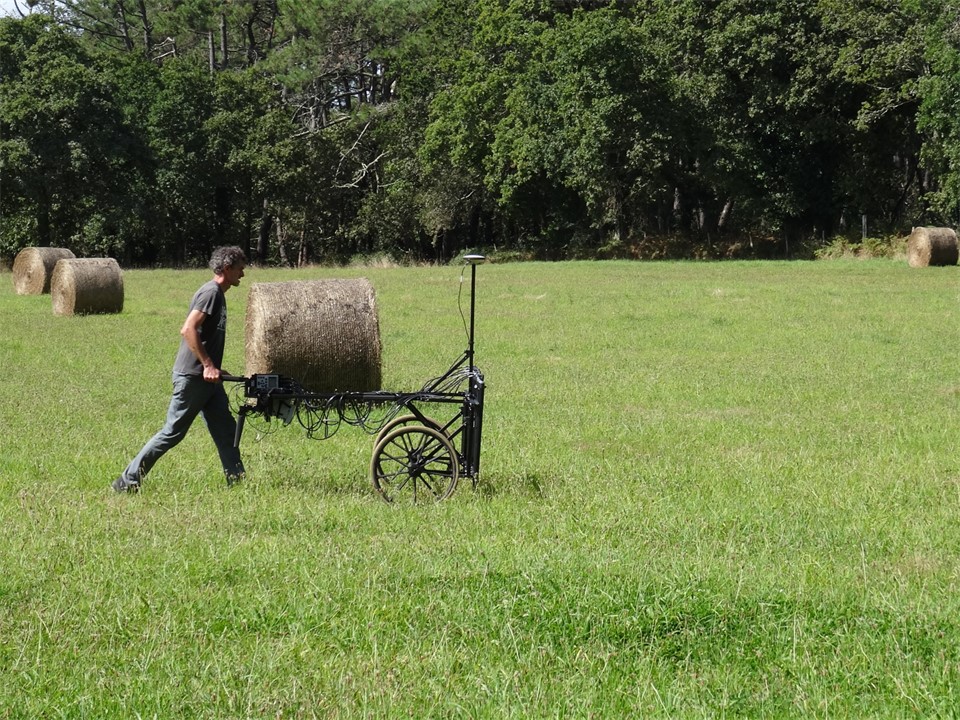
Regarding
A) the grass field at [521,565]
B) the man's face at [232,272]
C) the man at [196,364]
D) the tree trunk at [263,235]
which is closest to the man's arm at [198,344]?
the man at [196,364]

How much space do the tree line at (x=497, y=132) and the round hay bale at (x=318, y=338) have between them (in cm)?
3621

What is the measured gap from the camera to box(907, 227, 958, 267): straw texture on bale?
4184 cm

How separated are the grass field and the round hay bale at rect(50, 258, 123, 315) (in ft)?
37.7

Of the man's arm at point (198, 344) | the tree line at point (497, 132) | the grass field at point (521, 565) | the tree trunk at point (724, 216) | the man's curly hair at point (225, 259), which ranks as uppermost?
the tree line at point (497, 132)

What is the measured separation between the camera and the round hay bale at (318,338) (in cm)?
1363

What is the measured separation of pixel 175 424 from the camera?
9.29 meters

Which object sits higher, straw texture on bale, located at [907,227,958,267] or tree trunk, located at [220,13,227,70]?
tree trunk, located at [220,13,227,70]

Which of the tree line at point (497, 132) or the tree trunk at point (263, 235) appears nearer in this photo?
the tree line at point (497, 132)

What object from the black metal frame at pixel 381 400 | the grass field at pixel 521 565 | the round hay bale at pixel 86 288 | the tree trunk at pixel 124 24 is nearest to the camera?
the grass field at pixel 521 565

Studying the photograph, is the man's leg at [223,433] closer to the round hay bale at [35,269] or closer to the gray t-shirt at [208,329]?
the gray t-shirt at [208,329]

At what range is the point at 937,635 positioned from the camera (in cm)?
602

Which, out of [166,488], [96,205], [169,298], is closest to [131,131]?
[96,205]

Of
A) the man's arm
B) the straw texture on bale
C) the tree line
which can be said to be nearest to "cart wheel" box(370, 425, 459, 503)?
the man's arm

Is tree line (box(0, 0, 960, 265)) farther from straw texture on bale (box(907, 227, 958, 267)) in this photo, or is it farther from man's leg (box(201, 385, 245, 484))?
man's leg (box(201, 385, 245, 484))
